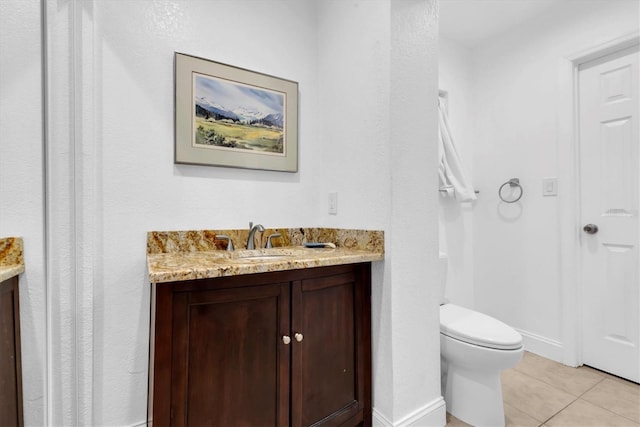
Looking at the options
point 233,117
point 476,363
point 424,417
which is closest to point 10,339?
point 233,117

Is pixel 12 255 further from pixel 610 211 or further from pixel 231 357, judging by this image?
pixel 610 211

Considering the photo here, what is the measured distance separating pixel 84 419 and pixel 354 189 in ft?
4.85

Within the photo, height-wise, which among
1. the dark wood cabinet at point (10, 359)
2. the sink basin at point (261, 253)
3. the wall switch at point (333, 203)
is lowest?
the dark wood cabinet at point (10, 359)

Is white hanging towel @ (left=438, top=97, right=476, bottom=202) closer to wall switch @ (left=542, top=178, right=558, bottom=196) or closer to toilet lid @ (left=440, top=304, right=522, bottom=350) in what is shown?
wall switch @ (left=542, top=178, right=558, bottom=196)

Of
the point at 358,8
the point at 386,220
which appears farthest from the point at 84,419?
the point at 358,8

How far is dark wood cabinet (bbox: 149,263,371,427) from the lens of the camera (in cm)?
101

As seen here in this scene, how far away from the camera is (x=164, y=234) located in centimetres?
143

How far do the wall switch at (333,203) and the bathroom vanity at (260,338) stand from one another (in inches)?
12.0

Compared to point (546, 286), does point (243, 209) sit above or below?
above

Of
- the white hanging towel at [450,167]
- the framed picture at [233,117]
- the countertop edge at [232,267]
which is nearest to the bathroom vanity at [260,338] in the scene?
the countertop edge at [232,267]

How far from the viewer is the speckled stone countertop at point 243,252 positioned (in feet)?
3.43

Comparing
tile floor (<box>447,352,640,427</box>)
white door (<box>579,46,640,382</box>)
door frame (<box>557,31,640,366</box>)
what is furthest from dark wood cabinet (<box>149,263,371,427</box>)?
white door (<box>579,46,640,382</box>)

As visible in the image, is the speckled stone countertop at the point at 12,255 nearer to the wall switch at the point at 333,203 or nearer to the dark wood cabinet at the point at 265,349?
the dark wood cabinet at the point at 265,349

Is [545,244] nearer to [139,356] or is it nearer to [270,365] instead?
[270,365]
